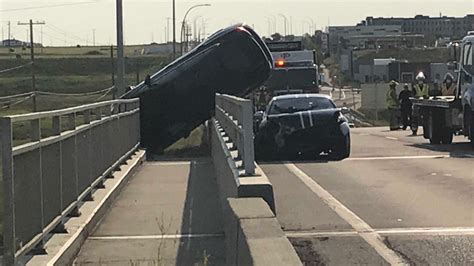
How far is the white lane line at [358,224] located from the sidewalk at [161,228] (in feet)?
5.26

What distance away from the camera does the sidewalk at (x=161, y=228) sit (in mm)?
9367

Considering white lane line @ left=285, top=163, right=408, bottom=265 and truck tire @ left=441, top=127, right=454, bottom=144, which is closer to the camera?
white lane line @ left=285, top=163, right=408, bottom=265

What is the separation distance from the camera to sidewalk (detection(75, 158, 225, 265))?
9.37 metres

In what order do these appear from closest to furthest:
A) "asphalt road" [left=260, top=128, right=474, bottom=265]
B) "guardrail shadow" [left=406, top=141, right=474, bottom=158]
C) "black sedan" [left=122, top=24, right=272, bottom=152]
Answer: "asphalt road" [left=260, top=128, right=474, bottom=265] < "guardrail shadow" [left=406, top=141, right=474, bottom=158] < "black sedan" [left=122, top=24, right=272, bottom=152]

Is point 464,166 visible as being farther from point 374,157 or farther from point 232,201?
point 232,201

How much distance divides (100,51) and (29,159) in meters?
143

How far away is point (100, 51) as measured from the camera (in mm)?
148000

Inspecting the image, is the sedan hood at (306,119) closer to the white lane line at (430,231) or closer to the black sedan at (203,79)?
the black sedan at (203,79)

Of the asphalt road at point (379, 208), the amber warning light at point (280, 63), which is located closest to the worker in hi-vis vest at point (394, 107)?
the amber warning light at point (280, 63)

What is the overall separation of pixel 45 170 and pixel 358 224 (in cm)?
424

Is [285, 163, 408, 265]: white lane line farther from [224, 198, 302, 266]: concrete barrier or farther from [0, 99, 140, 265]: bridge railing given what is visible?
[0, 99, 140, 265]: bridge railing

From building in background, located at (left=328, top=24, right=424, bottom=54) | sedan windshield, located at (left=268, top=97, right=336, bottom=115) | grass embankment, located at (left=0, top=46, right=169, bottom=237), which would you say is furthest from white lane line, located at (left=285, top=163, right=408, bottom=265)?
building in background, located at (left=328, top=24, right=424, bottom=54)

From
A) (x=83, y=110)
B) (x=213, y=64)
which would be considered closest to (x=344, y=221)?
(x=83, y=110)

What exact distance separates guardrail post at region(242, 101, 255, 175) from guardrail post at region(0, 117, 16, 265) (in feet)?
9.70
